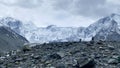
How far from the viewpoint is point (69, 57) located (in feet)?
80.1

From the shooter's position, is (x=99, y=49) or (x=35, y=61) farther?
(x=99, y=49)

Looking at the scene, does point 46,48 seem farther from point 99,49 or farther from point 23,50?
point 99,49

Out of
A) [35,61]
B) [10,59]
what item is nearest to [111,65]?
[35,61]

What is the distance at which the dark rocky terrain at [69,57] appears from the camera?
22234mm

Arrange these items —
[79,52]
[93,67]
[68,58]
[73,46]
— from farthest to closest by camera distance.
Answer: [73,46] < [79,52] < [68,58] < [93,67]

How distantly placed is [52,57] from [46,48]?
14.0 feet

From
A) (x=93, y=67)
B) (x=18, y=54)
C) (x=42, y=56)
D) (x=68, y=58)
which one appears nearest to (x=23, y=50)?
(x=18, y=54)

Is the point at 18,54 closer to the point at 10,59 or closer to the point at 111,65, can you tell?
the point at 10,59

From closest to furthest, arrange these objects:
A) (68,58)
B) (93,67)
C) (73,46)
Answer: (93,67) → (68,58) → (73,46)

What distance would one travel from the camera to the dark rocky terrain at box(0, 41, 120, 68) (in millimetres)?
22234

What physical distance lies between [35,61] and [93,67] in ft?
15.3

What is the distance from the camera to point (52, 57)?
24641mm

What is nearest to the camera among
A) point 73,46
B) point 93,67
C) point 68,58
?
point 93,67

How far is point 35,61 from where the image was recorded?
24.3 metres
